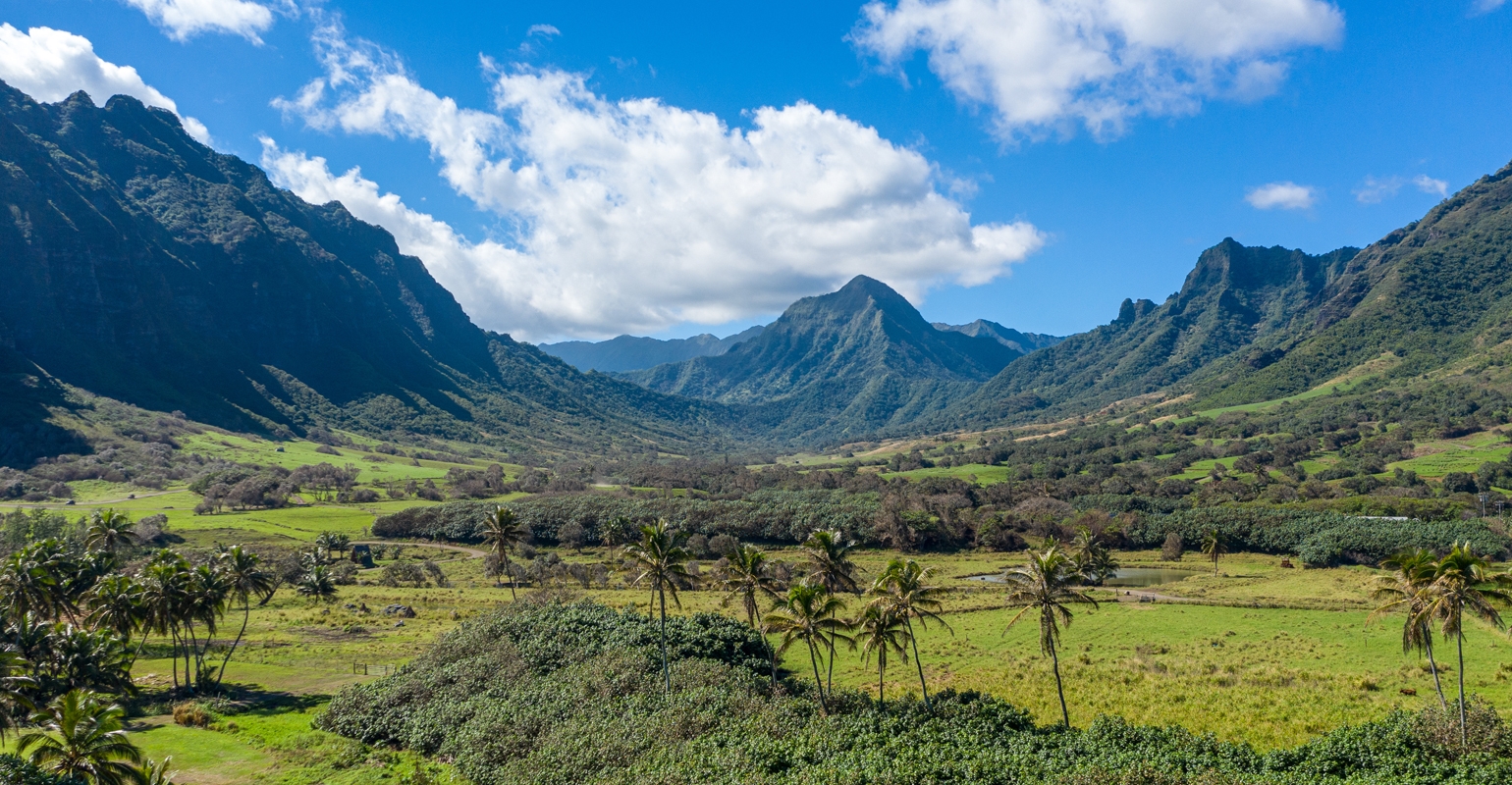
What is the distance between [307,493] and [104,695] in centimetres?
14354

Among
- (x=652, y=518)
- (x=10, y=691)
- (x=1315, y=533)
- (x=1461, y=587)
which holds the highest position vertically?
(x=10, y=691)

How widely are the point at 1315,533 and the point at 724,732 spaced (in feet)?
353

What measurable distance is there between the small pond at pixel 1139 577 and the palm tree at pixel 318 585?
272 ft

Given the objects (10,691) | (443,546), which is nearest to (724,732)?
(10,691)

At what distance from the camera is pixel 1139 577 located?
97.8 metres

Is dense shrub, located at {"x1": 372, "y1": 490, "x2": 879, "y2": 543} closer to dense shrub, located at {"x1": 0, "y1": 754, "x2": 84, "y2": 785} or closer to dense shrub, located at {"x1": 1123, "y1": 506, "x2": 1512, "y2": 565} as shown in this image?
dense shrub, located at {"x1": 1123, "y1": 506, "x2": 1512, "y2": 565}

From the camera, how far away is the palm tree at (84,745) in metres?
24.5

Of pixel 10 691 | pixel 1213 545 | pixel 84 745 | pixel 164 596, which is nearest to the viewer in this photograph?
pixel 84 745

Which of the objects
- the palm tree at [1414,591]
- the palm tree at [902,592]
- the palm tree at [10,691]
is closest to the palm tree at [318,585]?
the palm tree at [10,691]

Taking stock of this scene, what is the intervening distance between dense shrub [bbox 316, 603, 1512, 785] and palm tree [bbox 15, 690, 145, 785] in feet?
47.8

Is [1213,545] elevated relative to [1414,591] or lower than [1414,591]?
lower

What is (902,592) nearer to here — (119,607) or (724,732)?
(724,732)

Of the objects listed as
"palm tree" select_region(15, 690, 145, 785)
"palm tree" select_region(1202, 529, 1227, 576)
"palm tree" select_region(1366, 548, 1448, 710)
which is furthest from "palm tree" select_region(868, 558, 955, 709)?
"palm tree" select_region(1202, 529, 1227, 576)

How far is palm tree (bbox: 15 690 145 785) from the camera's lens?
24.5m
